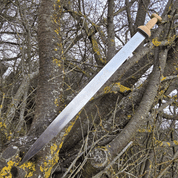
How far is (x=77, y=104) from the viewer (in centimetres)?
129

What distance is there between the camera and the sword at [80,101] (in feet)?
3.88

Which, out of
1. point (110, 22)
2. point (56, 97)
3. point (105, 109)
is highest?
point (110, 22)

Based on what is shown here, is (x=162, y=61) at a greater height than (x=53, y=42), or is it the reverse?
(x=162, y=61)

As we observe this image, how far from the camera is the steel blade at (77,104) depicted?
1182 mm

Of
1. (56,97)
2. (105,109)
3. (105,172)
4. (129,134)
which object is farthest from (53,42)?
(105,172)

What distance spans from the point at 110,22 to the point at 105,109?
1.31 metres

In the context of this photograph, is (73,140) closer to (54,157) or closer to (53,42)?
(54,157)

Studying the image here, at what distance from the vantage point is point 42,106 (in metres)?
1.43

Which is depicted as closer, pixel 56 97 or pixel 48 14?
pixel 56 97

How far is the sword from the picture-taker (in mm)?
1184

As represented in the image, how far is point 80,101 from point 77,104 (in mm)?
34

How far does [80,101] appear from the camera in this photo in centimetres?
129

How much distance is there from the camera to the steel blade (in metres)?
1.18

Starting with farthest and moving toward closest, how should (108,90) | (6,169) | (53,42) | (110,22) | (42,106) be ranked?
(110,22) → (108,90) → (53,42) → (42,106) → (6,169)
